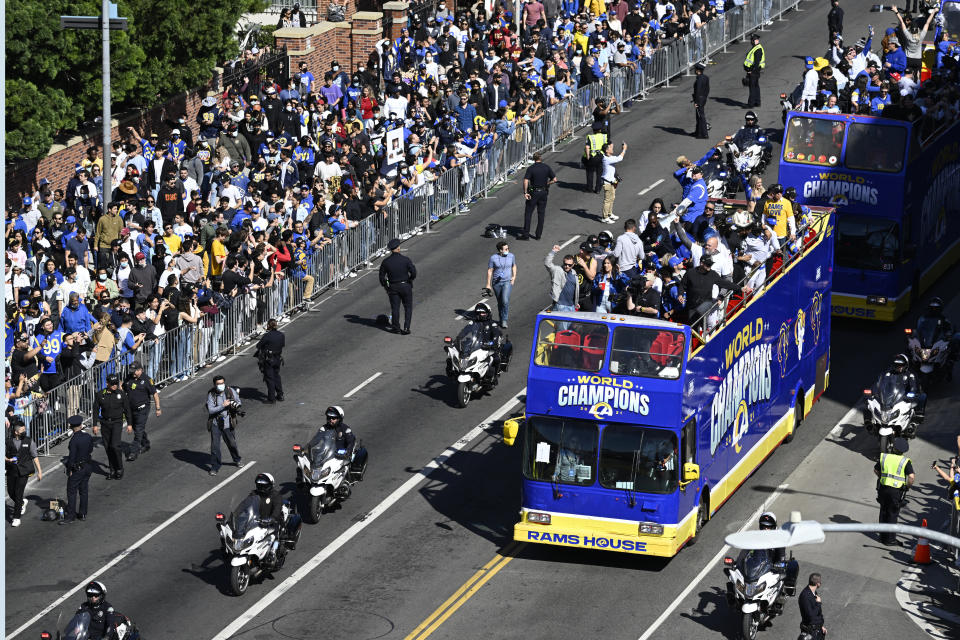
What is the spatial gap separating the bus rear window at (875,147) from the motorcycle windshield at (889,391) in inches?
235

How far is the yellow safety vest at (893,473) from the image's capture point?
26.1 metres

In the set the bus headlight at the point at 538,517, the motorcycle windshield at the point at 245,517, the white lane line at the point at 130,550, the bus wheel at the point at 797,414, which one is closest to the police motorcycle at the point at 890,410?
the bus wheel at the point at 797,414

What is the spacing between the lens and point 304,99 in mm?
45094

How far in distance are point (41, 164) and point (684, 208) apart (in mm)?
15752

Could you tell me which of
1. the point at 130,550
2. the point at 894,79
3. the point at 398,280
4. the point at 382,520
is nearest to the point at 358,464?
the point at 382,520

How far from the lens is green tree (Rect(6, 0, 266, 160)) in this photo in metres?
39.0

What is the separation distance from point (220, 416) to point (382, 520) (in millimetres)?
3549

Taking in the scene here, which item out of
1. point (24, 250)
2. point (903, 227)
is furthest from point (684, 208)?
point (24, 250)

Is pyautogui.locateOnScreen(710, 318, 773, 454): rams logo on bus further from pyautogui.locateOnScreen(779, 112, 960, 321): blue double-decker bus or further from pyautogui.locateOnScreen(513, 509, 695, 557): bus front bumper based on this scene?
pyautogui.locateOnScreen(779, 112, 960, 321): blue double-decker bus

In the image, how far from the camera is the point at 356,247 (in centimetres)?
3878

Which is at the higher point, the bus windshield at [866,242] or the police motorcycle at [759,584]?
the bus windshield at [866,242]

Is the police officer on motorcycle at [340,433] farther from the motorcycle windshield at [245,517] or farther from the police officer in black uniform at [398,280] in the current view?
the police officer in black uniform at [398,280]

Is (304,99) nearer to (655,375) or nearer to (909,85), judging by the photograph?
(909,85)

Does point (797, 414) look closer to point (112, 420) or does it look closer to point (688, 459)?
point (688, 459)
